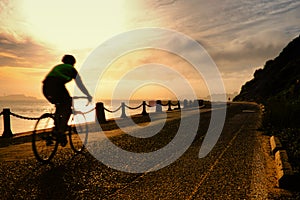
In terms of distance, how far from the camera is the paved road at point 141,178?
435 centimetres

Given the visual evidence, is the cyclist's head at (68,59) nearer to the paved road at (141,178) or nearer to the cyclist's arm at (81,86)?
the cyclist's arm at (81,86)

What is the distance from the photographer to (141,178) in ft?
17.1

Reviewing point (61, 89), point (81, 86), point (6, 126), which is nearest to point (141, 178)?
point (61, 89)

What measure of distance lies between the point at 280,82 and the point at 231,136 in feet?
171

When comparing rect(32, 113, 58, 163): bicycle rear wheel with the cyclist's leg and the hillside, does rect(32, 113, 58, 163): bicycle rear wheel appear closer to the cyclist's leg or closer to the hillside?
the cyclist's leg

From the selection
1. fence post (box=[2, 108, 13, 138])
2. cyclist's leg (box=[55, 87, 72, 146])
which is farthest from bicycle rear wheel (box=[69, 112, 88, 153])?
fence post (box=[2, 108, 13, 138])

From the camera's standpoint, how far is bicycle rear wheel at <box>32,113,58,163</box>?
250 inches

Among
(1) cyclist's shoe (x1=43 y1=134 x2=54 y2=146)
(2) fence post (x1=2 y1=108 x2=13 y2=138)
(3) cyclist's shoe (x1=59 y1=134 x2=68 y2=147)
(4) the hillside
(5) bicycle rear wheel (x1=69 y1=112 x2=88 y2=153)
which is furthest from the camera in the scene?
(4) the hillside

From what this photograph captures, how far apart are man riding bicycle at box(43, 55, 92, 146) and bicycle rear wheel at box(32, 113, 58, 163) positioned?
0.13 metres

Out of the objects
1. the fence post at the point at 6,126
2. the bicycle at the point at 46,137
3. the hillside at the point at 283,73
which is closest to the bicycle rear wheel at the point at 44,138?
the bicycle at the point at 46,137

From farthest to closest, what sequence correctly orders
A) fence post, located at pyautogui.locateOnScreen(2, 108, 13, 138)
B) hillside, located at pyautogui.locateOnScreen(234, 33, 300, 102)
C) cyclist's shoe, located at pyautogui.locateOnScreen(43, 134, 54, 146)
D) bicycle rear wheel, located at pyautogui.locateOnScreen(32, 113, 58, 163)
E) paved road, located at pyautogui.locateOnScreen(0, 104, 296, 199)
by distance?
hillside, located at pyautogui.locateOnScreen(234, 33, 300, 102) < fence post, located at pyautogui.locateOnScreen(2, 108, 13, 138) < cyclist's shoe, located at pyautogui.locateOnScreen(43, 134, 54, 146) < bicycle rear wheel, located at pyautogui.locateOnScreen(32, 113, 58, 163) < paved road, located at pyautogui.locateOnScreen(0, 104, 296, 199)

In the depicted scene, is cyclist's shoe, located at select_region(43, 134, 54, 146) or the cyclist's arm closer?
cyclist's shoe, located at select_region(43, 134, 54, 146)

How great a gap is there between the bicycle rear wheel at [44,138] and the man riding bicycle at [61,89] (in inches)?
5.2

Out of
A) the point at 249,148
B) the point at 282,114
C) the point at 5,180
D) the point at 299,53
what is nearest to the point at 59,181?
the point at 5,180
